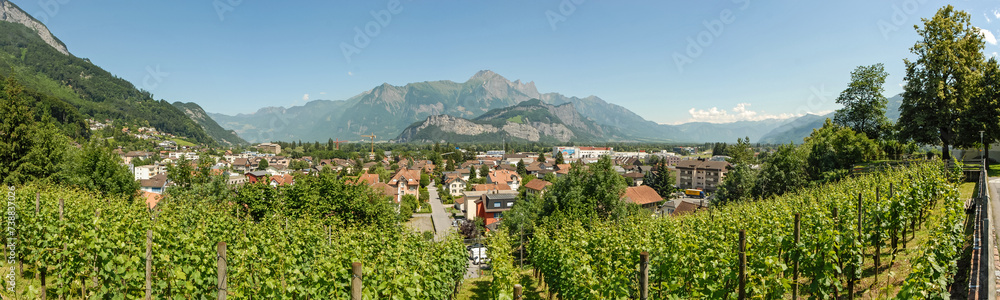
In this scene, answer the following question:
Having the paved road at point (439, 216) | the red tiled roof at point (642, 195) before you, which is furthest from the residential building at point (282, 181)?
the red tiled roof at point (642, 195)

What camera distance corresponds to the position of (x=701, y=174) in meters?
74.9

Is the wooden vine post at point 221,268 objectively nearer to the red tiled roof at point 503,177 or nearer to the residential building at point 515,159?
the red tiled roof at point 503,177

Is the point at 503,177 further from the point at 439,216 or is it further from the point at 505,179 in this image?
the point at 439,216

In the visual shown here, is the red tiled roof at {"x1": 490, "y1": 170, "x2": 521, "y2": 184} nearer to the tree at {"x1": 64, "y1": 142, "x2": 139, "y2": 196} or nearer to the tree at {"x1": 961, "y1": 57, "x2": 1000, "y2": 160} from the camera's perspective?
the tree at {"x1": 64, "y1": 142, "x2": 139, "y2": 196}

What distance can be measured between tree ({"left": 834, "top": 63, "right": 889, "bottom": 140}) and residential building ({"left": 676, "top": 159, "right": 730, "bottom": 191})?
141 feet

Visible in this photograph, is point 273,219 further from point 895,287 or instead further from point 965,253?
point 965,253

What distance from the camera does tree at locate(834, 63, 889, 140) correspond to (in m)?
27.4

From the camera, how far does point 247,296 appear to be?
5637 millimetres

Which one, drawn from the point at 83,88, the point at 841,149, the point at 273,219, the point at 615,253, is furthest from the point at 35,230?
the point at 83,88

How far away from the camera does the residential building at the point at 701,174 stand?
2800 inches

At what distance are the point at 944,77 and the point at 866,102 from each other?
10.3 m

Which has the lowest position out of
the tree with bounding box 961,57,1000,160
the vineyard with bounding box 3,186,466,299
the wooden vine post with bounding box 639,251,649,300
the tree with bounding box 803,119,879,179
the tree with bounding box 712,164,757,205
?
the tree with bounding box 712,164,757,205

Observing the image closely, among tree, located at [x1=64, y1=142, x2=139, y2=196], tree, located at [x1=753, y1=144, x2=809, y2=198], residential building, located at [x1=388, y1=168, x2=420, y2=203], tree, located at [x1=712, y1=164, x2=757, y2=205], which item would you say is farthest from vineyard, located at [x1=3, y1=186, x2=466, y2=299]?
residential building, located at [x1=388, y1=168, x2=420, y2=203]

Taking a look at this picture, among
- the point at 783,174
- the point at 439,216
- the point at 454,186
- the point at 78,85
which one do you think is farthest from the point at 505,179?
the point at 78,85
